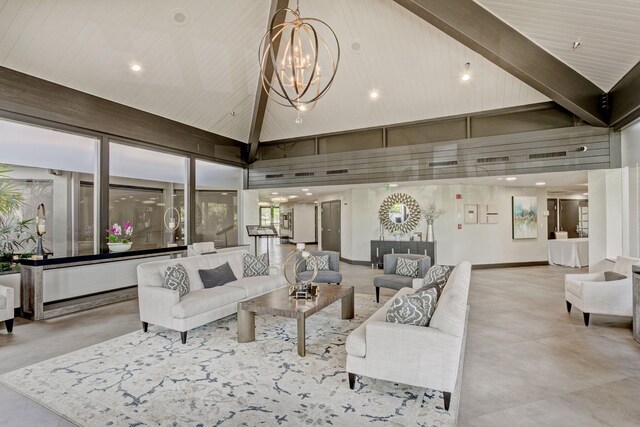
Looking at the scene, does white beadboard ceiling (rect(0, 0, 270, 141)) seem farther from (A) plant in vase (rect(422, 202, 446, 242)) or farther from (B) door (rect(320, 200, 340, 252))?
(B) door (rect(320, 200, 340, 252))

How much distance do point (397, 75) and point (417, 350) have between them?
17.5ft

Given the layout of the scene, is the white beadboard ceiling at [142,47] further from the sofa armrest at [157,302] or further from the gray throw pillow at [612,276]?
the gray throw pillow at [612,276]

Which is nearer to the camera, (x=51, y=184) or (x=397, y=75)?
(x=51, y=184)

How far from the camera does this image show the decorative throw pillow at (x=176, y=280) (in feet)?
13.3

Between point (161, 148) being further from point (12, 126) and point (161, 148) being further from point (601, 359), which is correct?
point (601, 359)

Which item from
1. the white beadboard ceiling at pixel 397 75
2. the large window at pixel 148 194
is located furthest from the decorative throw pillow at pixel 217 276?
the white beadboard ceiling at pixel 397 75

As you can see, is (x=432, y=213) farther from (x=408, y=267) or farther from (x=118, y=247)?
(x=118, y=247)

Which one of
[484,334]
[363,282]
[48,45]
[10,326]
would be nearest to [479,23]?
[484,334]

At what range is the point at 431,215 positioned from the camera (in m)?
8.75

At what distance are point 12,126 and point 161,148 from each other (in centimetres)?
244

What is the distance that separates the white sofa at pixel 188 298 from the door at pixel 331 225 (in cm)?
641

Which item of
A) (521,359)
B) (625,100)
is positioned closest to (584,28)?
(625,100)

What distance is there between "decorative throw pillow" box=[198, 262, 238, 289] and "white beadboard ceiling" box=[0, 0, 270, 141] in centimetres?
360

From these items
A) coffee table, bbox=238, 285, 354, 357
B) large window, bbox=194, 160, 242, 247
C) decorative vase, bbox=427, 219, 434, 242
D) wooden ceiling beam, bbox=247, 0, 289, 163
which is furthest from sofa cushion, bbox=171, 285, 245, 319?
decorative vase, bbox=427, 219, 434, 242
